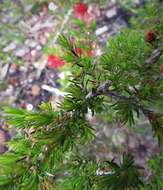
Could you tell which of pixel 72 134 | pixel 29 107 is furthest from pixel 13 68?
pixel 72 134

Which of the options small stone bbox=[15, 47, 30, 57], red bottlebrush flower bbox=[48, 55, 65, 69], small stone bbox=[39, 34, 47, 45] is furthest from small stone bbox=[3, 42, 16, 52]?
red bottlebrush flower bbox=[48, 55, 65, 69]

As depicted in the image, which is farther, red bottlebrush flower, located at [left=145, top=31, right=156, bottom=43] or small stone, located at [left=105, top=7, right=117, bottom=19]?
small stone, located at [left=105, top=7, right=117, bottom=19]

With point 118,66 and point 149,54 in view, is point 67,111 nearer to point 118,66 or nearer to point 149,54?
point 118,66

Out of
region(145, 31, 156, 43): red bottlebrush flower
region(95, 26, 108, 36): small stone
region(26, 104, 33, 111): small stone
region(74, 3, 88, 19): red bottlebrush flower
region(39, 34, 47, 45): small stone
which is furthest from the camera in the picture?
region(39, 34, 47, 45): small stone

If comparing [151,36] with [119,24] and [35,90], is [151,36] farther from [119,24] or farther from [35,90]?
[119,24]

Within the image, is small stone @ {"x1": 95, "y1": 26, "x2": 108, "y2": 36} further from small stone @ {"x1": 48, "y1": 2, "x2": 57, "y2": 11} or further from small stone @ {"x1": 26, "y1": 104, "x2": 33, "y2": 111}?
small stone @ {"x1": 26, "y1": 104, "x2": 33, "y2": 111}

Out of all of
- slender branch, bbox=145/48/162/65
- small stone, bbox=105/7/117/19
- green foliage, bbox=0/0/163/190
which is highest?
small stone, bbox=105/7/117/19

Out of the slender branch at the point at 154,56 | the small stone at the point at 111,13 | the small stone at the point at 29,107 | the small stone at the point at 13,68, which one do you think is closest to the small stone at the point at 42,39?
the small stone at the point at 13,68

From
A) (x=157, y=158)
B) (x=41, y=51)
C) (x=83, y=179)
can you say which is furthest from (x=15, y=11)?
(x=83, y=179)

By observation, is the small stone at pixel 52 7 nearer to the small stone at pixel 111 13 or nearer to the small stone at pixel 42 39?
the small stone at pixel 42 39
